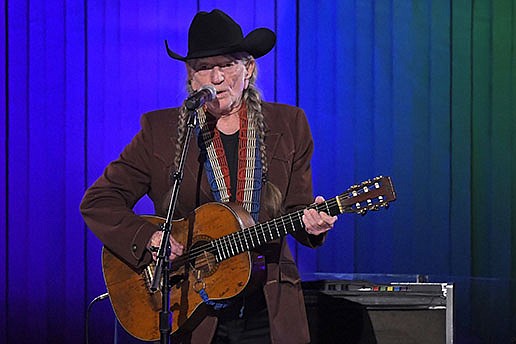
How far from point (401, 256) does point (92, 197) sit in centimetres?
223

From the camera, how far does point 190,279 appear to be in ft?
8.54

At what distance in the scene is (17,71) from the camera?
4746 millimetres

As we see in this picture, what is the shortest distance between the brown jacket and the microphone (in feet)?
0.75

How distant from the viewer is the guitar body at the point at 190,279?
2.51m

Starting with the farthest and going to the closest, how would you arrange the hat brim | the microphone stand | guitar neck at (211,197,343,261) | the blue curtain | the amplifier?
1. the blue curtain
2. the amplifier
3. the hat brim
4. guitar neck at (211,197,343,261)
5. the microphone stand

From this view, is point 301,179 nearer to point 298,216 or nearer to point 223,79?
point 298,216

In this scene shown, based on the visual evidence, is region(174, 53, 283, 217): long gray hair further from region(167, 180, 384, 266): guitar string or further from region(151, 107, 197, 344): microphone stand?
region(151, 107, 197, 344): microphone stand

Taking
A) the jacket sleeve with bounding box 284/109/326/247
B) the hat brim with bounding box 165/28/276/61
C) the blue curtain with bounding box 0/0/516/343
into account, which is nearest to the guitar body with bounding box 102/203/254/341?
the jacket sleeve with bounding box 284/109/326/247

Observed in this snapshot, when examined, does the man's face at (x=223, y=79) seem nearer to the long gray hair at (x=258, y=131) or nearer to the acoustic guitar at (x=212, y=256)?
the long gray hair at (x=258, y=131)

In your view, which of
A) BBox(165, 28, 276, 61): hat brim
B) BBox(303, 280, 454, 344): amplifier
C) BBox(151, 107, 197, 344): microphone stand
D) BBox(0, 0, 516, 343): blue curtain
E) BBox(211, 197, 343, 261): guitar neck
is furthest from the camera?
BBox(0, 0, 516, 343): blue curtain

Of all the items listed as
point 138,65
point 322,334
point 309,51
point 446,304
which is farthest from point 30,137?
point 446,304

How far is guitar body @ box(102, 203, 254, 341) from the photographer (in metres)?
2.51

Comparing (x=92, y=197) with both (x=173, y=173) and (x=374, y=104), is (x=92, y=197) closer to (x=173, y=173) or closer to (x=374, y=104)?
(x=173, y=173)

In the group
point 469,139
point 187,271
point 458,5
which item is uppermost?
point 458,5
